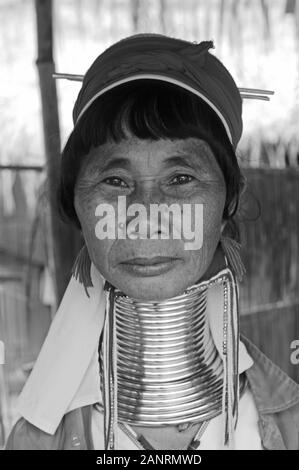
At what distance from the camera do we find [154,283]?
115cm

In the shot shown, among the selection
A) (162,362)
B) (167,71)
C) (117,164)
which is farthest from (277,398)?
(167,71)

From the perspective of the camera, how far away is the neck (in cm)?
121

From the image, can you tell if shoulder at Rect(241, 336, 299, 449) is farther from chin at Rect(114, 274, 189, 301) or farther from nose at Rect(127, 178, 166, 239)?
nose at Rect(127, 178, 166, 239)

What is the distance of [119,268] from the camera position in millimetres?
1177

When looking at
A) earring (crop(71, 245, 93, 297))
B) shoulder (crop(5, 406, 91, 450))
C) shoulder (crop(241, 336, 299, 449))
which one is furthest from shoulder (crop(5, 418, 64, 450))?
shoulder (crop(241, 336, 299, 449))

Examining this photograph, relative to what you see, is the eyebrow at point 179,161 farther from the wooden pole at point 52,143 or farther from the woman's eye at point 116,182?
the wooden pole at point 52,143

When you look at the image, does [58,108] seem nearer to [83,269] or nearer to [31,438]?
[83,269]

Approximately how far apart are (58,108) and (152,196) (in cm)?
37

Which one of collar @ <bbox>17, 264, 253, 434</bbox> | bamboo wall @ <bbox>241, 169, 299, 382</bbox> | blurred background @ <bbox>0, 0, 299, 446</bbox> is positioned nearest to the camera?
collar @ <bbox>17, 264, 253, 434</bbox>

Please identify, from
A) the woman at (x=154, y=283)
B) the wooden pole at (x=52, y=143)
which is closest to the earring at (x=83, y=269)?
the woman at (x=154, y=283)

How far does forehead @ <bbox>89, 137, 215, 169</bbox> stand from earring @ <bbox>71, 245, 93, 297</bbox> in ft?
0.77

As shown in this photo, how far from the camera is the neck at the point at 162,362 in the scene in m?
1.21
